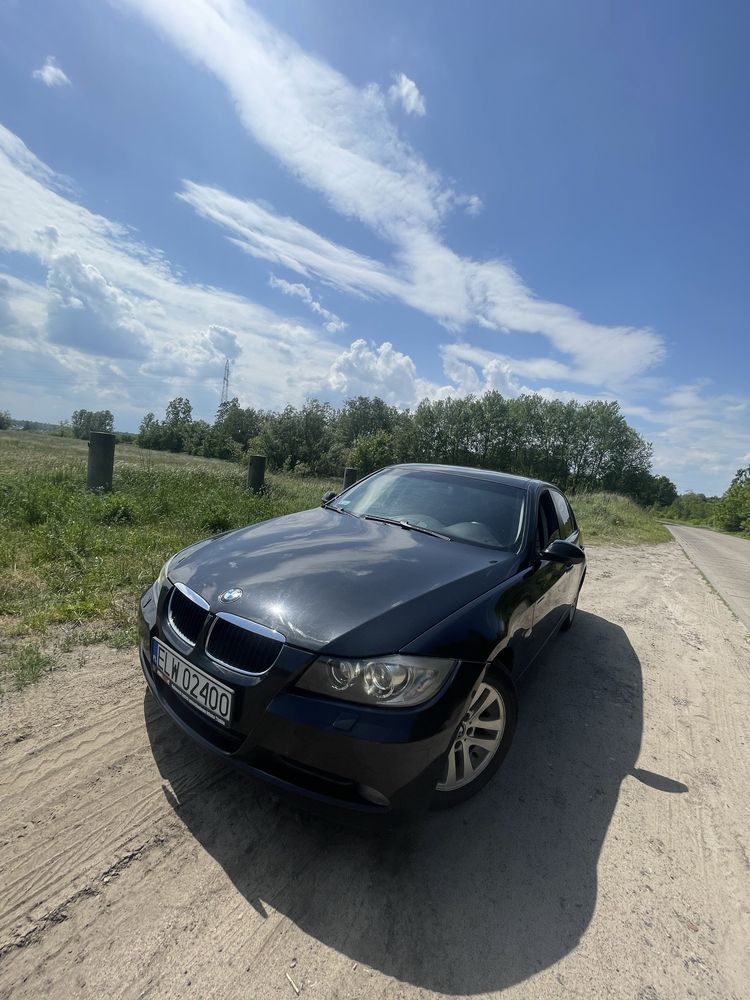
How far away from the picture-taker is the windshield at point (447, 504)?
10.3 feet

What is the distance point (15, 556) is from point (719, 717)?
5.94 m

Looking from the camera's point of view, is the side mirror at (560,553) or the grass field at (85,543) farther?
the grass field at (85,543)

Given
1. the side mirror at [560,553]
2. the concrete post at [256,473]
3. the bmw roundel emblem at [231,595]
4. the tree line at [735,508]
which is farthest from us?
the tree line at [735,508]

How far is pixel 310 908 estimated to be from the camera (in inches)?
67.0

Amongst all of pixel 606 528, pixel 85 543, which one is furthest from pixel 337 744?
pixel 606 528

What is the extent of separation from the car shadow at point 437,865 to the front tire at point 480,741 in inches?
6.9

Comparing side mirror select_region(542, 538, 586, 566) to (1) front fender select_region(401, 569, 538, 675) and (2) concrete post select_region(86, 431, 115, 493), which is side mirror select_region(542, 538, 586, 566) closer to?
(1) front fender select_region(401, 569, 538, 675)

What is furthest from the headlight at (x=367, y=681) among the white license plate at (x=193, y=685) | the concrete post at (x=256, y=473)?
the concrete post at (x=256, y=473)

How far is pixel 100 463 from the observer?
6.93 m

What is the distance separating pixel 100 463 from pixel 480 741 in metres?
6.65

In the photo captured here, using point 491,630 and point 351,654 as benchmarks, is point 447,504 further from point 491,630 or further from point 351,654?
point 351,654

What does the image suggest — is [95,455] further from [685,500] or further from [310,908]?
[685,500]

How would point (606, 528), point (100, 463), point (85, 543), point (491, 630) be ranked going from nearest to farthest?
point (491, 630) < point (85, 543) < point (100, 463) < point (606, 528)

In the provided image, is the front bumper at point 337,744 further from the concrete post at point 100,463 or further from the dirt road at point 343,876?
the concrete post at point 100,463
